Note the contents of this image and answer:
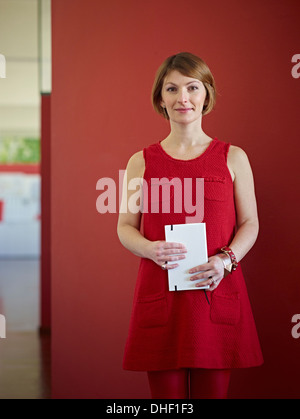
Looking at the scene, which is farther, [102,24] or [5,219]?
[5,219]

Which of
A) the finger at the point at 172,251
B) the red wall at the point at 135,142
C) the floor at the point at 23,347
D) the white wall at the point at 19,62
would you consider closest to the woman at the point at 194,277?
the finger at the point at 172,251

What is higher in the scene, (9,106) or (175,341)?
(9,106)

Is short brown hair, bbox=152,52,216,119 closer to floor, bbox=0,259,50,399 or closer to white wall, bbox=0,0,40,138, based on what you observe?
floor, bbox=0,259,50,399

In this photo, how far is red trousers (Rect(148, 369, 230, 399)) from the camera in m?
1.79

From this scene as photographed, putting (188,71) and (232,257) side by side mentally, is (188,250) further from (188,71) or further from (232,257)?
(188,71)

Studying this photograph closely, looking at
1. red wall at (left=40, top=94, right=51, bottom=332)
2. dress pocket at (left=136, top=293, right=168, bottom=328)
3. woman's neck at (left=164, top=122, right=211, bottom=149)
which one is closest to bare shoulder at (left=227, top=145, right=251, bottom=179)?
woman's neck at (left=164, top=122, right=211, bottom=149)

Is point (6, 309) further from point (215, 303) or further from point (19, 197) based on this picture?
point (19, 197)

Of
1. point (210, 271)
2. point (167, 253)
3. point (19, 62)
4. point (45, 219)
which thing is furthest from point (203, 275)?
point (19, 62)

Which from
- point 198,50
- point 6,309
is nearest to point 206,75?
point 198,50

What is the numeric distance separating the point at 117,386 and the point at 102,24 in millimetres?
1687

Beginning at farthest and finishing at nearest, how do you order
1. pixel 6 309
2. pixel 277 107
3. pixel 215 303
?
pixel 6 309 → pixel 277 107 → pixel 215 303

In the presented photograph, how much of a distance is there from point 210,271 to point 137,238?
0.27 m

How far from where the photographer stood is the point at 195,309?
175 cm

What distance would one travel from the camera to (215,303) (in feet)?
5.82
